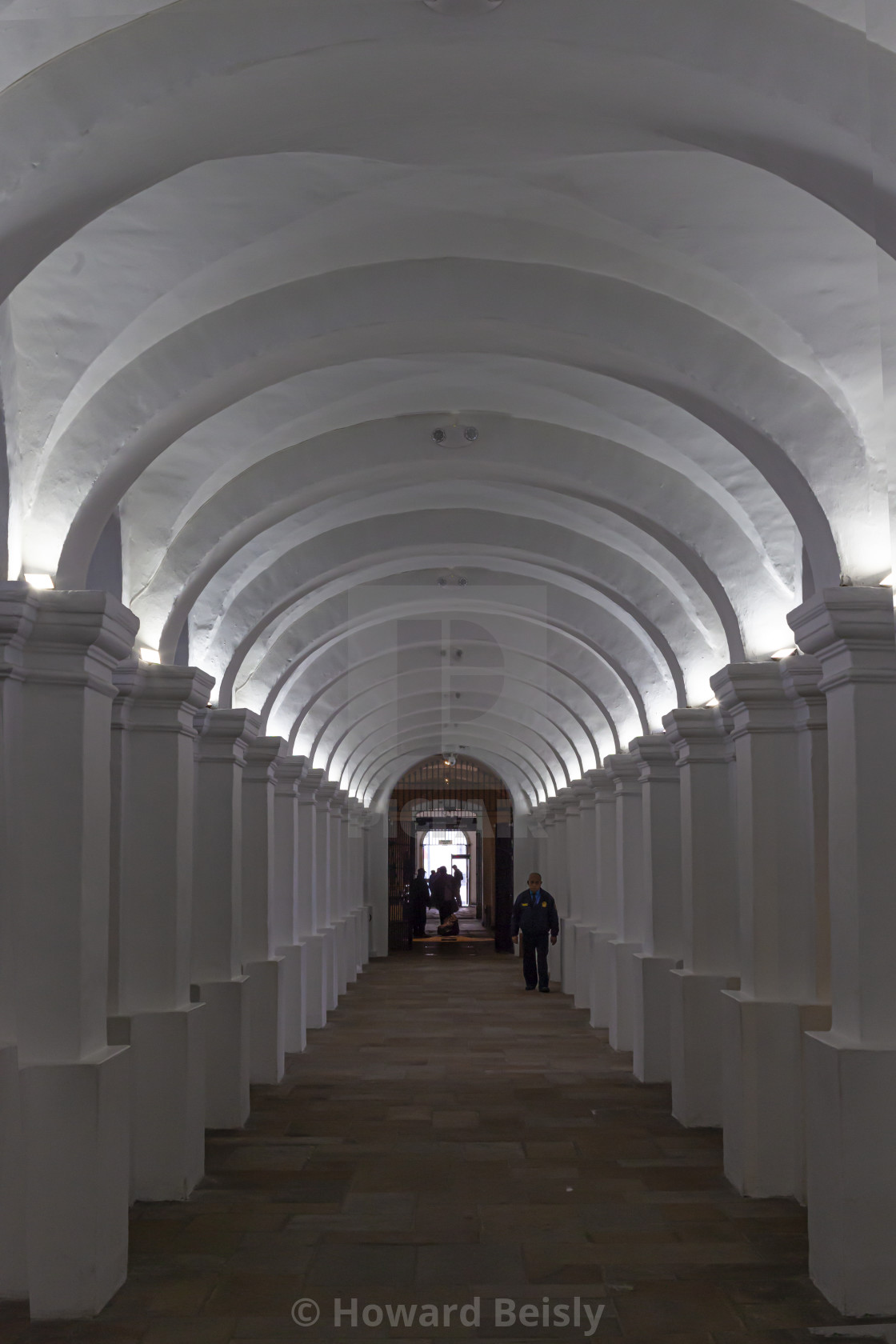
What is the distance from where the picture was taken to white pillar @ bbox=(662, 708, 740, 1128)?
10281 mm

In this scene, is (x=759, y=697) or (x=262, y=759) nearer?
(x=759, y=697)

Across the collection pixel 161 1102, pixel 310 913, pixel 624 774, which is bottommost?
pixel 161 1102

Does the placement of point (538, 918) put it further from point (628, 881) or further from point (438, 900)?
point (438, 900)

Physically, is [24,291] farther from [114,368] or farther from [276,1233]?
[276,1233]

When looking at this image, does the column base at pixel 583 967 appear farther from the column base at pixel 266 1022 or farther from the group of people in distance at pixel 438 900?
the group of people in distance at pixel 438 900

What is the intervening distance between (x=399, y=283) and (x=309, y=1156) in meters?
6.04

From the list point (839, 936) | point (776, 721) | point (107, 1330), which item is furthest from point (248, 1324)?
point (776, 721)

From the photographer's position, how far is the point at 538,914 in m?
19.9

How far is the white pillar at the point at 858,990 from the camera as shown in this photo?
6.08 meters

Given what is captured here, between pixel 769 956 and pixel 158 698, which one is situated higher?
pixel 158 698

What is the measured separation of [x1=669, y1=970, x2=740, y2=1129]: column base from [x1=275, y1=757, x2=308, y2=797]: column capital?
221 inches

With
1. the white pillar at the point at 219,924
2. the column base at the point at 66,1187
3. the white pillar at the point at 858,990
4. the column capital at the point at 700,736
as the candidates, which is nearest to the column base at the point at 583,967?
the column capital at the point at 700,736

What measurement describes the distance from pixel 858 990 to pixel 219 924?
570 centimetres

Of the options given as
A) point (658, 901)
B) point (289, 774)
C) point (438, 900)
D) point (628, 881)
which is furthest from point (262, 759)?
point (438, 900)
